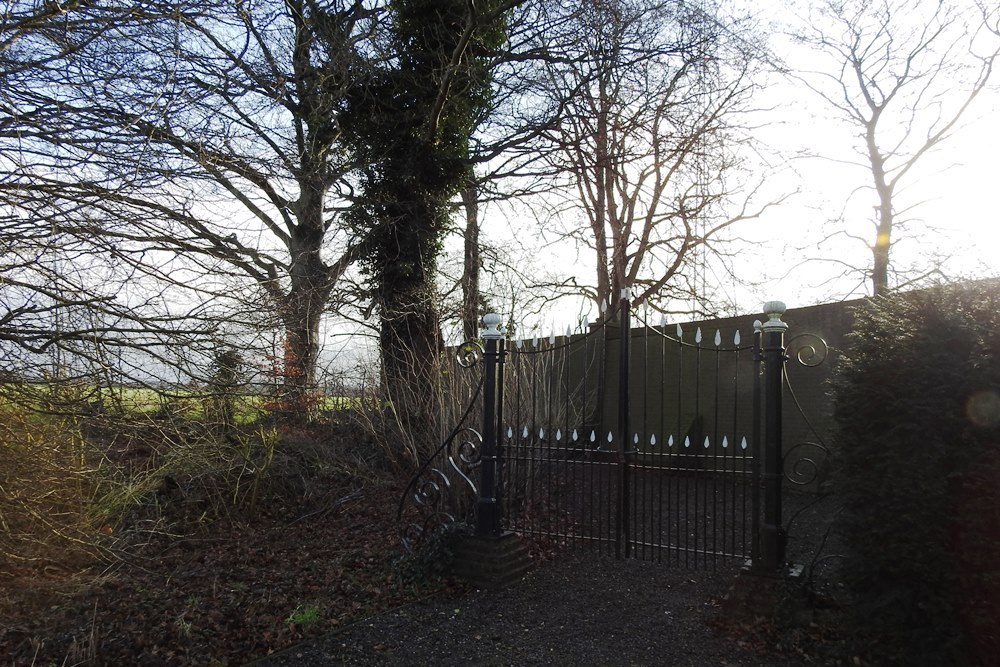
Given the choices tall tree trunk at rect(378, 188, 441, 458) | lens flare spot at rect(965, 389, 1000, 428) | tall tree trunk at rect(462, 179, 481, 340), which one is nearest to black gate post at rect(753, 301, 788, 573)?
lens flare spot at rect(965, 389, 1000, 428)

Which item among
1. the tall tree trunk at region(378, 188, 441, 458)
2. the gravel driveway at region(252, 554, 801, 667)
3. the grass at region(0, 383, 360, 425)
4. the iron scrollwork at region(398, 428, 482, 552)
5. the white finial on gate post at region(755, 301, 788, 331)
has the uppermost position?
the tall tree trunk at region(378, 188, 441, 458)

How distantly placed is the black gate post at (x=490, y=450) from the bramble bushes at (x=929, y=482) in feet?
8.87

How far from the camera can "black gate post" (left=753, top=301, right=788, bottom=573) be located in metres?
4.43

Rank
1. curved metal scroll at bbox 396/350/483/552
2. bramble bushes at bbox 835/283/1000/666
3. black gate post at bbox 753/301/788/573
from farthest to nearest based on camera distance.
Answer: curved metal scroll at bbox 396/350/483/552 → black gate post at bbox 753/301/788/573 → bramble bushes at bbox 835/283/1000/666

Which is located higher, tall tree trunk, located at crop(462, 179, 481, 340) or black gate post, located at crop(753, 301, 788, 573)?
tall tree trunk, located at crop(462, 179, 481, 340)

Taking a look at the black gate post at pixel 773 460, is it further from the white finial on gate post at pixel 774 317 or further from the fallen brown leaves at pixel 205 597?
the fallen brown leaves at pixel 205 597

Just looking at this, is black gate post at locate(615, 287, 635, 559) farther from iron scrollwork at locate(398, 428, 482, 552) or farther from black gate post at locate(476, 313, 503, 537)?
iron scrollwork at locate(398, 428, 482, 552)

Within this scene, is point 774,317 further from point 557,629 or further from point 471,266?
point 471,266

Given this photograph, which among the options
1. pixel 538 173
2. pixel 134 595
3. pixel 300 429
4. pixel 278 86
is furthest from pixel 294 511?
pixel 538 173

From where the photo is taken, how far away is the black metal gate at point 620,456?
4.84 metres

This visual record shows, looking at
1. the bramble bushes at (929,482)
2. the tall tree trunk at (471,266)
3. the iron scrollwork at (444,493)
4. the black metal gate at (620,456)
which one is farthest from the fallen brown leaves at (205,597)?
the tall tree trunk at (471,266)

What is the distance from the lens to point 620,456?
542 cm

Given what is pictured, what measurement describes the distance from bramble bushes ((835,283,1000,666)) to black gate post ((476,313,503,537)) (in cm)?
270

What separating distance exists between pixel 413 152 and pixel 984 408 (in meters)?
8.44
